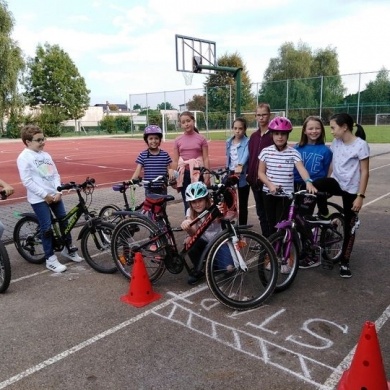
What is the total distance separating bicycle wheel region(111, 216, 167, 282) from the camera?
412 cm

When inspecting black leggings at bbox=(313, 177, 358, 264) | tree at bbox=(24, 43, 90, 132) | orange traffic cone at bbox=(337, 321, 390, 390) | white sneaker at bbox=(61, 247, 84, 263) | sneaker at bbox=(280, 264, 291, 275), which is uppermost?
tree at bbox=(24, 43, 90, 132)

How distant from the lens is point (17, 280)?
450 cm

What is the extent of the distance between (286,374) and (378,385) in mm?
630

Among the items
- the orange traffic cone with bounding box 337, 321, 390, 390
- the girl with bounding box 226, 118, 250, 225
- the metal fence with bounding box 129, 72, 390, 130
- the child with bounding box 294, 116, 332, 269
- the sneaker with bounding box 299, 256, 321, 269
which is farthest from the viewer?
the metal fence with bounding box 129, 72, 390, 130

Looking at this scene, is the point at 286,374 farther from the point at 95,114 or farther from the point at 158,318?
the point at 95,114

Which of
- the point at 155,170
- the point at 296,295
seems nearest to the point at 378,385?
the point at 296,295

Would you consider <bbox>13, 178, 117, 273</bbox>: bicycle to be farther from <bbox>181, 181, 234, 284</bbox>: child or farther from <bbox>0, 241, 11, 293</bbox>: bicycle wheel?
<bbox>181, 181, 234, 284</bbox>: child

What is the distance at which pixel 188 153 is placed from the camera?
17.7 ft

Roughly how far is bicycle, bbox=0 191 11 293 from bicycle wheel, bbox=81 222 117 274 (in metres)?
0.90

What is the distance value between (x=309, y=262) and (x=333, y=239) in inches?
16.1

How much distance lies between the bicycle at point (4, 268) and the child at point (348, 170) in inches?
132

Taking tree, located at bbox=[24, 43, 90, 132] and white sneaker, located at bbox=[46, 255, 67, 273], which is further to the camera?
tree, located at bbox=[24, 43, 90, 132]

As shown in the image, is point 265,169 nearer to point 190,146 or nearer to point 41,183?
point 190,146

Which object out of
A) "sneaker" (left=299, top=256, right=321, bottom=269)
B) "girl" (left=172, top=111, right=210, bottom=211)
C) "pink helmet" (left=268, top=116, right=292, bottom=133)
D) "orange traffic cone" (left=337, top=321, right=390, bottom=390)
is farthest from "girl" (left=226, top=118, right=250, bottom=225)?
"orange traffic cone" (left=337, top=321, right=390, bottom=390)
